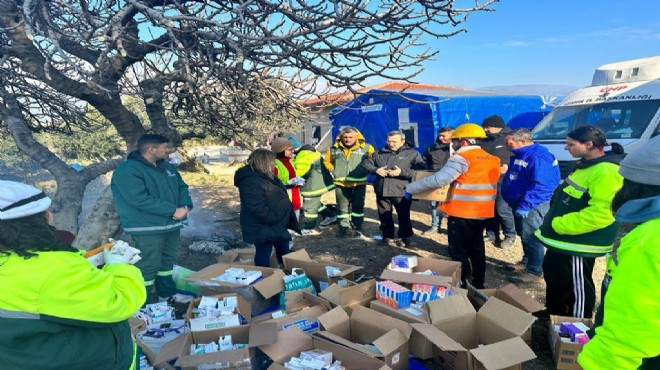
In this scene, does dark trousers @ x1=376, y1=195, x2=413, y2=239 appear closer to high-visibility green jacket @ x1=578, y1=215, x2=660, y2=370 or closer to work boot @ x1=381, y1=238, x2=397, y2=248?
work boot @ x1=381, y1=238, x2=397, y2=248

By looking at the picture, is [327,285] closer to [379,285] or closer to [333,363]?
[379,285]

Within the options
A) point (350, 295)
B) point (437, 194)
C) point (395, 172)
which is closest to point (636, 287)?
point (350, 295)

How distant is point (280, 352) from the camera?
2.75 meters

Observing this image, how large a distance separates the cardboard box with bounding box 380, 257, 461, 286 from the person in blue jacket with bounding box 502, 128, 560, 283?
44.2 inches

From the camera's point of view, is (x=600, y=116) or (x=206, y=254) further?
(x=600, y=116)

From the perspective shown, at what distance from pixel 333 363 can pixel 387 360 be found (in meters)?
0.37

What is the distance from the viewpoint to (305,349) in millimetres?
2857

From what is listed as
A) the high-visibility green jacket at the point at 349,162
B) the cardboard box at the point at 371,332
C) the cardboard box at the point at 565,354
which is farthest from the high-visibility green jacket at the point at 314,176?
the cardboard box at the point at 565,354

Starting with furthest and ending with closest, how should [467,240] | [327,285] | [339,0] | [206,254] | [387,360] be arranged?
1. [206,254]
2. [467,240]
3. [327,285]
4. [387,360]
5. [339,0]

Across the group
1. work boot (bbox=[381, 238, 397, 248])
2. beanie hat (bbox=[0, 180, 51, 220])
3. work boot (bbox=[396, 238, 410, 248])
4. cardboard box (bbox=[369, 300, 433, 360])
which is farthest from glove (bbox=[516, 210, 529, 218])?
beanie hat (bbox=[0, 180, 51, 220])

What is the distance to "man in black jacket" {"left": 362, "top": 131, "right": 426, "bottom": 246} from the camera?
19.1 feet

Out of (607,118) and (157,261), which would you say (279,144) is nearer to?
(157,261)

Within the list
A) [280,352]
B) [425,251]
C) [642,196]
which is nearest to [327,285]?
[280,352]

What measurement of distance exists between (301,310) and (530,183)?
9.37 feet
